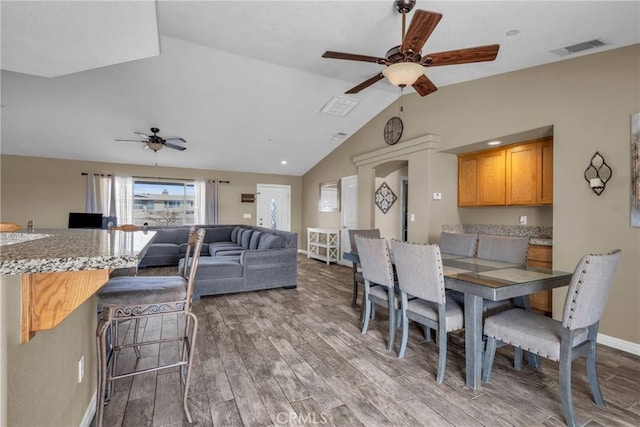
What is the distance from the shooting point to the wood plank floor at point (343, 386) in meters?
1.72

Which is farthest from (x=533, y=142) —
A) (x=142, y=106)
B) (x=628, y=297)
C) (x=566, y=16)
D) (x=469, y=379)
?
(x=142, y=106)

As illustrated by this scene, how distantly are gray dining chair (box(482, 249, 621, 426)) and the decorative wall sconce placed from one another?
139 centimetres

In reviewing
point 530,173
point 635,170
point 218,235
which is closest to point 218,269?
point 218,235

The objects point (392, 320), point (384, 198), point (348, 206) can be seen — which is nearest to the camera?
point (392, 320)

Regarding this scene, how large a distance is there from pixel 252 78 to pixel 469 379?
4386 millimetres

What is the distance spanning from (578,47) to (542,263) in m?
2.30

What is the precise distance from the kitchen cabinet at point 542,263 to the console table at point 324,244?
12.6ft

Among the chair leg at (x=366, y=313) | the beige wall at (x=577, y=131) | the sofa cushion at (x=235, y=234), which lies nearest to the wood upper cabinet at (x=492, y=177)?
the beige wall at (x=577, y=131)

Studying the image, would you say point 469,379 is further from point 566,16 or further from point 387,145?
point 387,145

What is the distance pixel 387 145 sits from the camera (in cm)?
540

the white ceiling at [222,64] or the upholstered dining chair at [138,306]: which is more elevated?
the white ceiling at [222,64]

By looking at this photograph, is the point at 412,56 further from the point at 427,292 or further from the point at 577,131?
the point at 577,131

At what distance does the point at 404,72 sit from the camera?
7.75 feet

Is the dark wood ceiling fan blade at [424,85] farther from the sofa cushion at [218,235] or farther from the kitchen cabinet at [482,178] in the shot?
the sofa cushion at [218,235]
